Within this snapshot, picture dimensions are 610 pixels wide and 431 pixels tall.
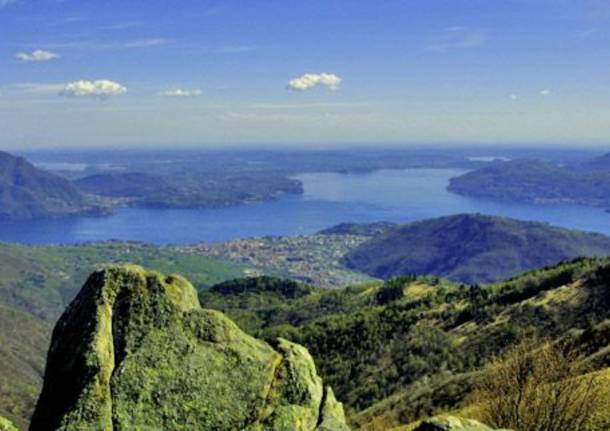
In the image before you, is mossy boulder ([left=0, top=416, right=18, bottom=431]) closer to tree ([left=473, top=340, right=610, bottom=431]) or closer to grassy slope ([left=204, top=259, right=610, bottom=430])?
tree ([left=473, top=340, right=610, bottom=431])

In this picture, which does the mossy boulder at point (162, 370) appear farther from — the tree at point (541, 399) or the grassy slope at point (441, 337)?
the grassy slope at point (441, 337)

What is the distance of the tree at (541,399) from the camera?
2245cm

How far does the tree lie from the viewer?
22.5 metres

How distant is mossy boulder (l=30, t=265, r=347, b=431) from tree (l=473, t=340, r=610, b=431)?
10827 millimetres

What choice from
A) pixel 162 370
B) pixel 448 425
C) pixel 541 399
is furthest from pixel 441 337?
pixel 162 370

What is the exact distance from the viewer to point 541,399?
22.9 metres

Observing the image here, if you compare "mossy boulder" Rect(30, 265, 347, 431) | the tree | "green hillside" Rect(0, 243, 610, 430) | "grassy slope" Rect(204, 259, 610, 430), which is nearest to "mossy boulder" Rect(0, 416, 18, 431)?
"mossy boulder" Rect(30, 265, 347, 431)

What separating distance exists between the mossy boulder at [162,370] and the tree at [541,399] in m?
10.8

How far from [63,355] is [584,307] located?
5896 cm

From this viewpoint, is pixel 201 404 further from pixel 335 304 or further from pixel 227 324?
pixel 335 304

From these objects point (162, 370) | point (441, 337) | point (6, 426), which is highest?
point (162, 370)

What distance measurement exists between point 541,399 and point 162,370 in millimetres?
15203

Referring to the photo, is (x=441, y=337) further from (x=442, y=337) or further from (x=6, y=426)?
(x=6, y=426)

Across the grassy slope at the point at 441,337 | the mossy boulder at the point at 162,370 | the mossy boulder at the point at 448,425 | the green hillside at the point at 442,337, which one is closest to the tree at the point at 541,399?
the green hillside at the point at 442,337
